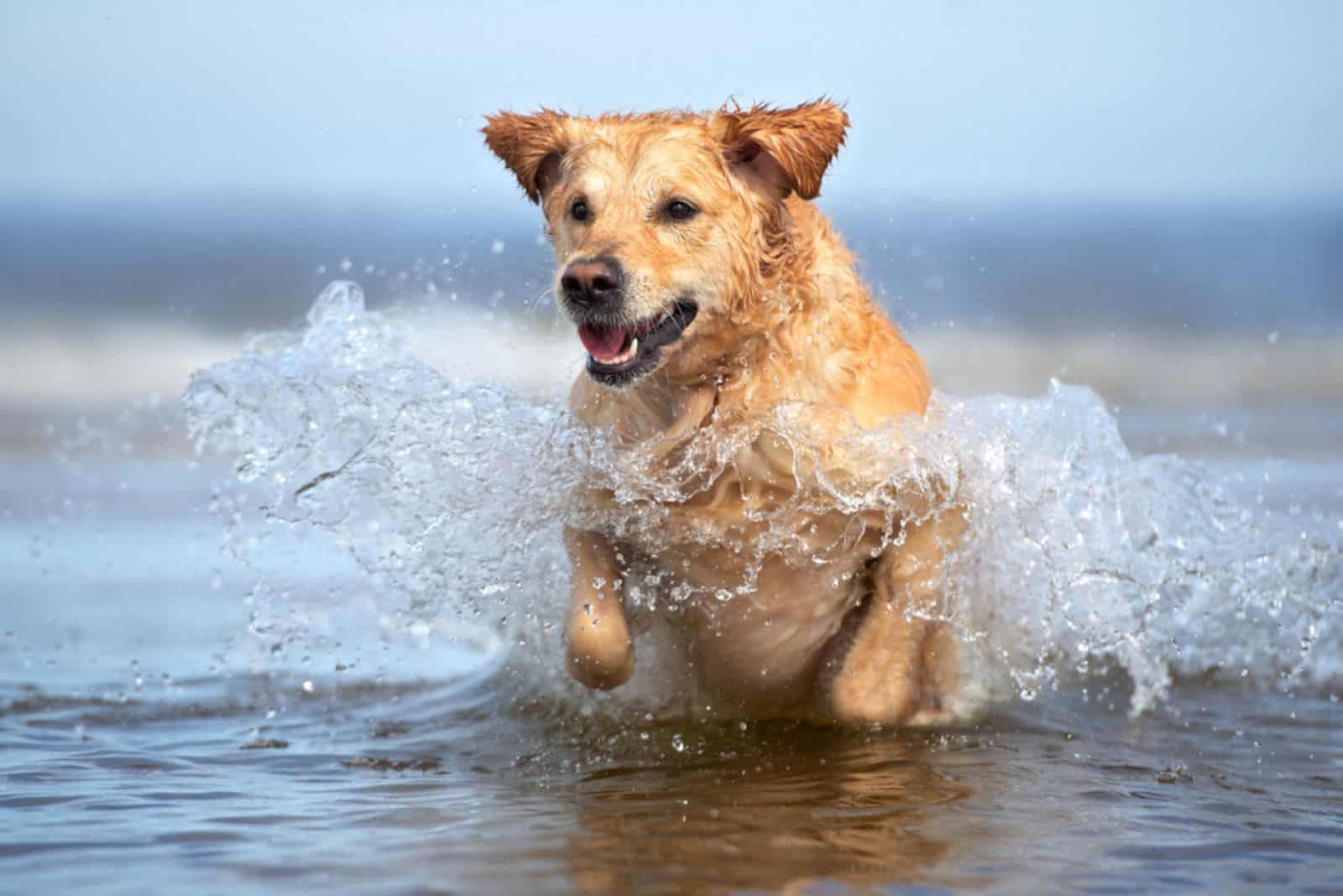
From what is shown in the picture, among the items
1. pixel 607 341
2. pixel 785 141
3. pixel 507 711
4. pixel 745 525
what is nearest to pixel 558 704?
pixel 507 711

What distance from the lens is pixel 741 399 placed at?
4344 millimetres

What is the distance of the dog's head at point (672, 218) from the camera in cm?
409

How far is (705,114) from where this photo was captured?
449 cm

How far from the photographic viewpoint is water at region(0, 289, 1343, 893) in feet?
10.2

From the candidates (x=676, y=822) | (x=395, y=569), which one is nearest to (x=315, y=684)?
(x=395, y=569)

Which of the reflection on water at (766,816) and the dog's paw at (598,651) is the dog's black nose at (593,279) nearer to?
the dog's paw at (598,651)

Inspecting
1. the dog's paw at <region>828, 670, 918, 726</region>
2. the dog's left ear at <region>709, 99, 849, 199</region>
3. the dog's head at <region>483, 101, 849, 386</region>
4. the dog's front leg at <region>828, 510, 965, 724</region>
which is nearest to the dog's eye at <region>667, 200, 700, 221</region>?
the dog's head at <region>483, 101, 849, 386</region>

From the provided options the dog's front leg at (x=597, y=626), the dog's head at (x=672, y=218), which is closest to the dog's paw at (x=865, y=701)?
the dog's front leg at (x=597, y=626)

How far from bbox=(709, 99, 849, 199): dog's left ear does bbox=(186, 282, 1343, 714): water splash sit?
73 centimetres

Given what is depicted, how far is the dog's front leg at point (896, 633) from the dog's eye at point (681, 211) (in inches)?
44.8

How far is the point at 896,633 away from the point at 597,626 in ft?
3.09

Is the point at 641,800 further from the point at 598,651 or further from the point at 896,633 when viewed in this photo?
the point at 896,633

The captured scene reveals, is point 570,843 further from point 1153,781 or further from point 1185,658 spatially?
point 1185,658

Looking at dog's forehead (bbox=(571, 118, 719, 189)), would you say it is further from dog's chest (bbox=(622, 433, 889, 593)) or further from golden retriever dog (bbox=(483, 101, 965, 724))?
dog's chest (bbox=(622, 433, 889, 593))
